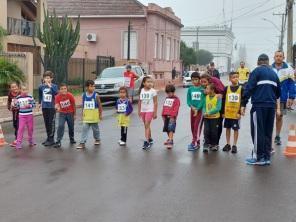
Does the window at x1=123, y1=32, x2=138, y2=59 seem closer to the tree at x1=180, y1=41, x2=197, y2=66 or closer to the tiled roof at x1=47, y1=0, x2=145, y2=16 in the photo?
the tiled roof at x1=47, y1=0, x2=145, y2=16

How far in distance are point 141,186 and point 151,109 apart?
4108 millimetres

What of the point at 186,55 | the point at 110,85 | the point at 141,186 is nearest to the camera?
the point at 141,186

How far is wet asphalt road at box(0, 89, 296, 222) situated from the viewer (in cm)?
645

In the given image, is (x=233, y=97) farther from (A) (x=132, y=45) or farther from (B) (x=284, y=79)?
(A) (x=132, y=45)

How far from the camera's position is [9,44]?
1156 inches

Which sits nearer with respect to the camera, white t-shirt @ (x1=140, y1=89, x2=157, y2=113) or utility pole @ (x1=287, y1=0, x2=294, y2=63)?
white t-shirt @ (x1=140, y1=89, x2=157, y2=113)

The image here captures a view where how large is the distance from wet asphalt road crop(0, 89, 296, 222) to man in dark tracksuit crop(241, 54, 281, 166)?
36 centimetres

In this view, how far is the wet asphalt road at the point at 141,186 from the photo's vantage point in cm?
645

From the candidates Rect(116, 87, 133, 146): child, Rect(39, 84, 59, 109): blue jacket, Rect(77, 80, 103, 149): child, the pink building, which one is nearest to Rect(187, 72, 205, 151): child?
Rect(116, 87, 133, 146): child

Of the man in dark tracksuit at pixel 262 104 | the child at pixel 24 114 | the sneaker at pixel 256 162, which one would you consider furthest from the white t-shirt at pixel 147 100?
the sneaker at pixel 256 162

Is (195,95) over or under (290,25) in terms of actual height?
under

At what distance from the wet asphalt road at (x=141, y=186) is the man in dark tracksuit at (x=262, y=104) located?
359 millimetres

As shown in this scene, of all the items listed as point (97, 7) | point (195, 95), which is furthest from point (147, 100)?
point (97, 7)

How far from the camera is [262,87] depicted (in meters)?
9.60
